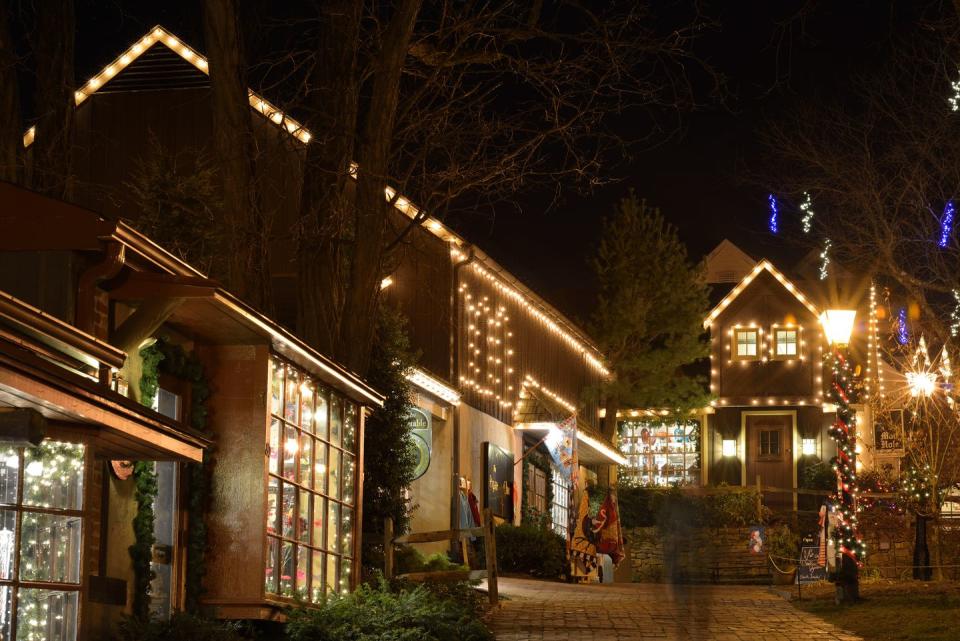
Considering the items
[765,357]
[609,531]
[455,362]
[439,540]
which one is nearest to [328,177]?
[439,540]

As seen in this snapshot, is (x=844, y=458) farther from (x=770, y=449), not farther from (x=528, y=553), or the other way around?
(x=770, y=449)

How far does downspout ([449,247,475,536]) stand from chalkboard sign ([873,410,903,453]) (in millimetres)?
10121

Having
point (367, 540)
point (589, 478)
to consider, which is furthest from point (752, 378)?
point (367, 540)

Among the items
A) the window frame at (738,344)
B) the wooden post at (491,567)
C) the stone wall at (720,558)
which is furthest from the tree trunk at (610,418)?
the wooden post at (491,567)

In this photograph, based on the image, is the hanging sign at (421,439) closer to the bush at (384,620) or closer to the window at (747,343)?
the bush at (384,620)

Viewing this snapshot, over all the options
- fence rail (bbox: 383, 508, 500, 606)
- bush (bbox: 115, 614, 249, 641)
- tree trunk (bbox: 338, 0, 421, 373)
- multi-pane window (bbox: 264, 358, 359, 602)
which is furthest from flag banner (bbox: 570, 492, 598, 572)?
bush (bbox: 115, 614, 249, 641)

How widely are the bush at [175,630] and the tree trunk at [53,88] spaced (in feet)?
21.6

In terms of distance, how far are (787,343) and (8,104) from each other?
106 ft

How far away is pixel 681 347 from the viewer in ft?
136

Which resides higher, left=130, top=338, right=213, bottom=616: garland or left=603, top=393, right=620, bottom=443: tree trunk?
left=603, top=393, right=620, bottom=443: tree trunk

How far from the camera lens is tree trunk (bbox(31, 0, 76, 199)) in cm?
1638

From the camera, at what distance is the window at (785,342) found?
4450cm

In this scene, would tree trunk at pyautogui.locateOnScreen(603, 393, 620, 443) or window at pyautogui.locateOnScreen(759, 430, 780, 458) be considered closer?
tree trunk at pyautogui.locateOnScreen(603, 393, 620, 443)

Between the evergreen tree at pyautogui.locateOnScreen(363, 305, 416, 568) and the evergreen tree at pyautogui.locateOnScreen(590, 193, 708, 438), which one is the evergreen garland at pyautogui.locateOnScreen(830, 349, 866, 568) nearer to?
the evergreen tree at pyautogui.locateOnScreen(363, 305, 416, 568)
